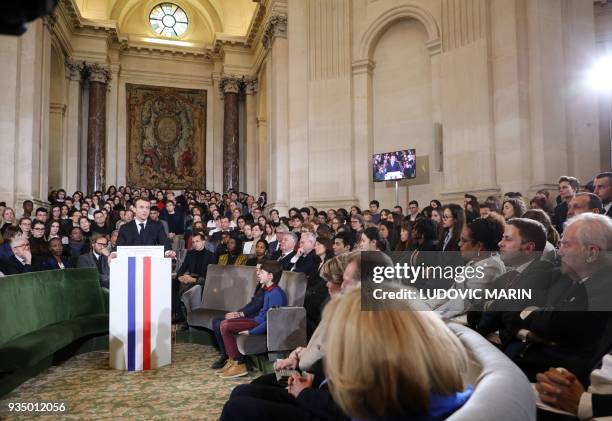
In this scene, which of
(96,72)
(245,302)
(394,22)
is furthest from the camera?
(96,72)

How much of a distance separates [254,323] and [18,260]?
3.14 meters

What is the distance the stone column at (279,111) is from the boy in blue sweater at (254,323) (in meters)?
9.77

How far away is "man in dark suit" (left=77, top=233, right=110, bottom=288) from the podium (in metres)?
2.54

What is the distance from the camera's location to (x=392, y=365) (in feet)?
4.23

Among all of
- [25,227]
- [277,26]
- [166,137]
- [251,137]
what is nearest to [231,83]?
[251,137]


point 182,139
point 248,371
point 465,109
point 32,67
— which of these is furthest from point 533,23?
point 182,139

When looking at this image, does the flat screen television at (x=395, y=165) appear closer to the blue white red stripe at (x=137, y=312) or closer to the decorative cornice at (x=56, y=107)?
the blue white red stripe at (x=137, y=312)

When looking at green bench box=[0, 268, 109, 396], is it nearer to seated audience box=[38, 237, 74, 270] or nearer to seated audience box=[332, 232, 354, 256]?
seated audience box=[38, 237, 74, 270]

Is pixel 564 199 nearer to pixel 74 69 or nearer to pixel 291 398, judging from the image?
pixel 291 398

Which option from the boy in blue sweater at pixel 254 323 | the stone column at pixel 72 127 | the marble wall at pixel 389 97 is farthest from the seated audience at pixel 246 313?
the stone column at pixel 72 127

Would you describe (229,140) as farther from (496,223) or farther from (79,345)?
(496,223)

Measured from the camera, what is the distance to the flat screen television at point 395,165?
11320 millimetres

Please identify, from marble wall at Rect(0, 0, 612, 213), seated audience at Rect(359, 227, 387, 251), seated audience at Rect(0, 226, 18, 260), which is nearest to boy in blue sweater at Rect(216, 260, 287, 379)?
seated audience at Rect(359, 227, 387, 251)

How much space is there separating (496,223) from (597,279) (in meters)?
1.29
